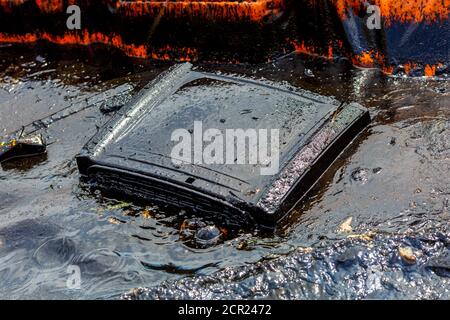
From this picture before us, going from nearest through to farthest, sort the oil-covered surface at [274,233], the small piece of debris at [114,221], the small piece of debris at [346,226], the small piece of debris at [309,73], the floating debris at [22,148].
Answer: the oil-covered surface at [274,233]
the small piece of debris at [346,226]
the small piece of debris at [114,221]
the floating debris at [22,148]
the small piece of debris at [309,73]

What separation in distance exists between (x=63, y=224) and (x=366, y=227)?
142 centimetres

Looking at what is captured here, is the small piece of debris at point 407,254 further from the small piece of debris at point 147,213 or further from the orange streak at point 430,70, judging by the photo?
the orange streak at point 430,70

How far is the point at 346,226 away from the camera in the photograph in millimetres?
2613

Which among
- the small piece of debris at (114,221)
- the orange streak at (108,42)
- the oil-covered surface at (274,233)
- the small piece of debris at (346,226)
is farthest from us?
the orange streak at (108,42)

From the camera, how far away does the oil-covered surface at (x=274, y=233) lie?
237cm

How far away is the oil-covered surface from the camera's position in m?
2.37

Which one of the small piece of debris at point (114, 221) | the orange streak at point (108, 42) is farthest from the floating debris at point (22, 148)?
the orange streak at point (108, 42)

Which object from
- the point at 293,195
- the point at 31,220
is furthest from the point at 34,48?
the point at 293,195

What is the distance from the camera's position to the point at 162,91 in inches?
134

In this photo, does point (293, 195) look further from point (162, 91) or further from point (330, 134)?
point (162, 91)

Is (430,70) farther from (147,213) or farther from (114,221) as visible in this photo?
(114,221)

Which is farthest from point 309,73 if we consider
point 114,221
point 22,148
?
point 22,148

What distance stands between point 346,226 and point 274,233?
323 millimetres
